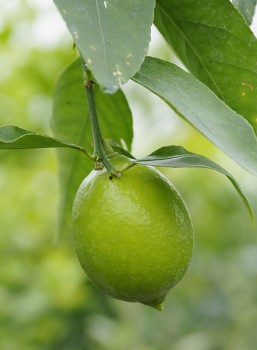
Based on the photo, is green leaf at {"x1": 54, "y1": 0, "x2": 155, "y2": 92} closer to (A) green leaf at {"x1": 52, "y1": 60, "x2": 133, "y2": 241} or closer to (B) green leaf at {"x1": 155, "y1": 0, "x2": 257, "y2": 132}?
(B) green leaf at {"x1": 155, "y1": 0, "x2": 257, "y2": 132}

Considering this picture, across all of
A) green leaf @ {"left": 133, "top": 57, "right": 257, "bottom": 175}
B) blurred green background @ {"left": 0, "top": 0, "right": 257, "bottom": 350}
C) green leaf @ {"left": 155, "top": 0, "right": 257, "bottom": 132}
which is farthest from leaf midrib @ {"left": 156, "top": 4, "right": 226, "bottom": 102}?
blurred green background @ {"left": 0, "top": 0, "right": 257, "bottom": 350}

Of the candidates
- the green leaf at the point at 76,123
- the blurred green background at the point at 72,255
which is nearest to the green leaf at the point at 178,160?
the green leaf at the point at 76,123

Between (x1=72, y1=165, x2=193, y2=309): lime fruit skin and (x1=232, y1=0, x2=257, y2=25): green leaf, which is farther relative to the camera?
(x1=232, y1=0, x2=257, y2=25): green leaf

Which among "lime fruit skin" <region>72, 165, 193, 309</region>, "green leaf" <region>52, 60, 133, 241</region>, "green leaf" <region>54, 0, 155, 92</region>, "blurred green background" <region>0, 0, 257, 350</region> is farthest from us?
"blurred green background" <region>0, 0, 257, 350</region>

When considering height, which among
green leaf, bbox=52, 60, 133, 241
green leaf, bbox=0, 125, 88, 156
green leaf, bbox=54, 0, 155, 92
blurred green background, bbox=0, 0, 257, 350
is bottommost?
blurred green background, bbox=0, 0, 257, 350

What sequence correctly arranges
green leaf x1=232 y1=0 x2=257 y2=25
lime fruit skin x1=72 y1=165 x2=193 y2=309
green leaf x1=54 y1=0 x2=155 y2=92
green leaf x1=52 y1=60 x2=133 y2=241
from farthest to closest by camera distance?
green leaf x1=52 y1=60 x2=133 y2=241 < green leaf x1=232 y1=0 x2=257 y2=25 < lime fruit skin x1=72 y1=165 x2=193 y2=309 < green leaf x1=54 y1=0 x2=155 y2=92

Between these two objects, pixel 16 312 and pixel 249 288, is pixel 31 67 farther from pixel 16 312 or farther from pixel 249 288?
pixel 249 288

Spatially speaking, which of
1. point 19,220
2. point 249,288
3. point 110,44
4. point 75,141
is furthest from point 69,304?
point 110,44
